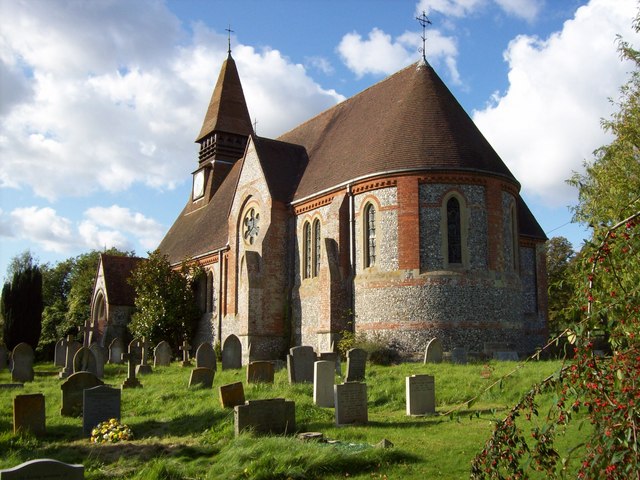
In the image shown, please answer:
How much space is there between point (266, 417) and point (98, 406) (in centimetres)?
357

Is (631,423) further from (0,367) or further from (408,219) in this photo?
(0,367)

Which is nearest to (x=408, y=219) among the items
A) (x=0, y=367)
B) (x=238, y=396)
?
(x=238, y=396)

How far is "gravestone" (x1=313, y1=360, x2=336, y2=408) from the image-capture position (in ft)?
44.4

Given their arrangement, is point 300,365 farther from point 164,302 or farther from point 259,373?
point 164,302

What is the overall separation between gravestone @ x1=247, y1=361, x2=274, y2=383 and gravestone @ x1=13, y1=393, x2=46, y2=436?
17.8 ft

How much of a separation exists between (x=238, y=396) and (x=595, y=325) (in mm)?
9604

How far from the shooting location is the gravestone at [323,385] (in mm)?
13531

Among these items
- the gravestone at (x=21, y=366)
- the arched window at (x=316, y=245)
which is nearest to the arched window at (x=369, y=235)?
the arched window at (x=316, y=245)

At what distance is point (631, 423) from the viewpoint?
11.4 feet

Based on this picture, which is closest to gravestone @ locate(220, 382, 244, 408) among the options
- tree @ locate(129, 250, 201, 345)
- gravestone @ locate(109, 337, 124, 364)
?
gravestone @ locate(109, 337, 124, 364)

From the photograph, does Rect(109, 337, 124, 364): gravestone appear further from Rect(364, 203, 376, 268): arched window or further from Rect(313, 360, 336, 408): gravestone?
Rect(313, 360, 336, 408): gravestone

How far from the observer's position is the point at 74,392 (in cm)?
1362

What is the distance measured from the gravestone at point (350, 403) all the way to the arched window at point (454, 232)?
36.5ft

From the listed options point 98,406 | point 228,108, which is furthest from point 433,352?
point 228,108
